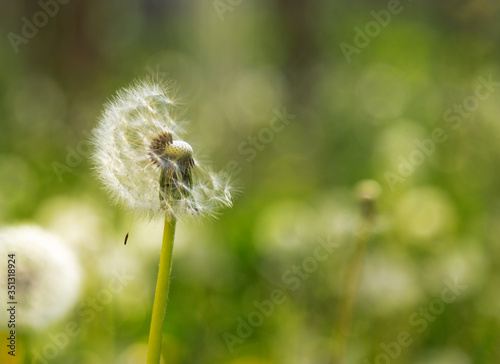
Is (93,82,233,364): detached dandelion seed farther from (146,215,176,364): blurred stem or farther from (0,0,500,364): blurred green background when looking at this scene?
(0,0,500,364): blurred green background

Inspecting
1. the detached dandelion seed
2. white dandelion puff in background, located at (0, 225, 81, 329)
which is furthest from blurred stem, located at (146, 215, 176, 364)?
white dandelion puff in background, located at (0, 225, 81, 329)

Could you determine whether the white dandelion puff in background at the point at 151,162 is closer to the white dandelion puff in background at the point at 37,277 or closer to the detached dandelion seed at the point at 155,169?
the detached dandelion seed at the point at 155,169

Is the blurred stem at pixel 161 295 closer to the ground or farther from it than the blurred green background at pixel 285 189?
closer to the ground

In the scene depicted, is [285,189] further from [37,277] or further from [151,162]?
[151,162]

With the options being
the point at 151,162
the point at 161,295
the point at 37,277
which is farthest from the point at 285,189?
the point at 161,295

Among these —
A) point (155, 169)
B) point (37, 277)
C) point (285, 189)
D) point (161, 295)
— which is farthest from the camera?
point (285, 189)

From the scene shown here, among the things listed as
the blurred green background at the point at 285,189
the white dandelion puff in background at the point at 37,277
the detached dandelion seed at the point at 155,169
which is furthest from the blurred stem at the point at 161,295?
the white dandelion puff in background at the point at 37,277

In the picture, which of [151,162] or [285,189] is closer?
[151,162]
